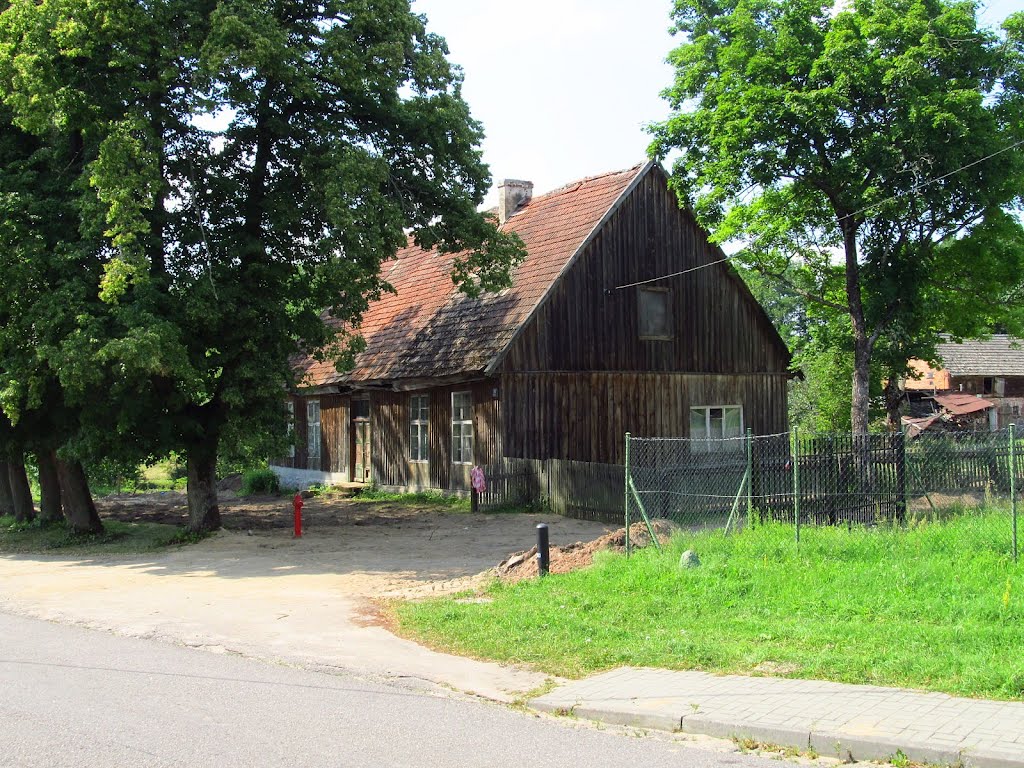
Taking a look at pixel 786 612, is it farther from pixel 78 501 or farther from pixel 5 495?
pixel 5 495

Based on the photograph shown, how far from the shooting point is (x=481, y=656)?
915 centimetres

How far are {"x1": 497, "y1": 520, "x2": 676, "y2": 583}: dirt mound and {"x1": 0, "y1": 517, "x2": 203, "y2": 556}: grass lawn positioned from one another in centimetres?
789

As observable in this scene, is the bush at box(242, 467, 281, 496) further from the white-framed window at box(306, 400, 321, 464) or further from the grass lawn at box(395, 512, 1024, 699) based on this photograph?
the grass lawn at box(395, 512, 1024, 699)

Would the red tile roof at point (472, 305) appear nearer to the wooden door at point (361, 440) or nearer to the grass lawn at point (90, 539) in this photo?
the wooden door at point (361, 440)

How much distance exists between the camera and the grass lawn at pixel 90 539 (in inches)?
720

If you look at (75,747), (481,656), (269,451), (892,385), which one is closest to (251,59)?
(269,451)

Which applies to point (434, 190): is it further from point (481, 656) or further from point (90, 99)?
point (481, 656)

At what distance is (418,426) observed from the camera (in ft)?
85.0

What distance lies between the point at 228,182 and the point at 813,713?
1456 cm

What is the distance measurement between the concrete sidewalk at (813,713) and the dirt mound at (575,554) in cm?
460

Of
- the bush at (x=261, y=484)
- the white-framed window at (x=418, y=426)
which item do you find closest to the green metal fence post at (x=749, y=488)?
the white-framed window at (x=418, y=426)

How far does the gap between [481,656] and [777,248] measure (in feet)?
61.3

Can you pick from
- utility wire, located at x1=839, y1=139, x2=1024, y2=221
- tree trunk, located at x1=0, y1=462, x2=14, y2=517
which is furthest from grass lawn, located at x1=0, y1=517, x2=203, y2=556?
utility wire, located at x1=839, y1=139, x2=1024, y2=221

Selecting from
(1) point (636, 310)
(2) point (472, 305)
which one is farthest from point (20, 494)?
(1) point (636, 310)
